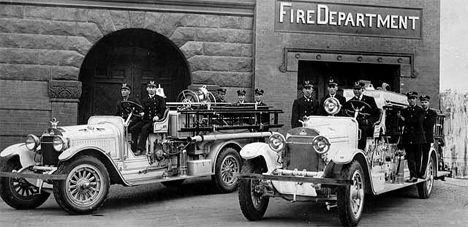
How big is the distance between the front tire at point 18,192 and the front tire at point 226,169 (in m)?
3.46

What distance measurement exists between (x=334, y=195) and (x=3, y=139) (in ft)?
31.8

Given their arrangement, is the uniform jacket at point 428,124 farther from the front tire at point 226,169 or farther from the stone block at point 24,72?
the stone block at point 24,72

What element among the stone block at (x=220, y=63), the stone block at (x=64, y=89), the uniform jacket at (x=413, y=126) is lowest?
the uniform jacket at (x=413, y=126)

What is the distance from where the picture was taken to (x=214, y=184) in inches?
465

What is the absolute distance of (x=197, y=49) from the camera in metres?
16.0

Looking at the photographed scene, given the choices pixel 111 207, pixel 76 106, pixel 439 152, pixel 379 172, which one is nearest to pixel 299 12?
pixel 439 152

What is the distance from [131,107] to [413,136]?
5.26 metres

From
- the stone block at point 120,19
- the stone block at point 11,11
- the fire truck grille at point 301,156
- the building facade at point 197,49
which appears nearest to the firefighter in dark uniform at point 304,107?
the fire truck grille at point 301,156

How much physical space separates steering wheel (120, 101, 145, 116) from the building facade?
16.4 feet

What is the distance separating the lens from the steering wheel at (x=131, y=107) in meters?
10.6

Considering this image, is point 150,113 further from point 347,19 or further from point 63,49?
point 347,19

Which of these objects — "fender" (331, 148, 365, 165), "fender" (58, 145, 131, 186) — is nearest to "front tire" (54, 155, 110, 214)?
"fender" (58, 145, 131, 186)

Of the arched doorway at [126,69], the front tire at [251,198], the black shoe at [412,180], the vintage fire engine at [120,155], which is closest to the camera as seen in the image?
the front tire at [251,198]

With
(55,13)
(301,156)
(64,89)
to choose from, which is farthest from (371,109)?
(55,13)
